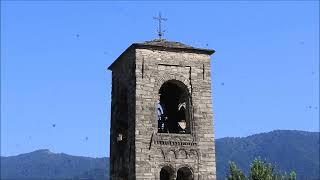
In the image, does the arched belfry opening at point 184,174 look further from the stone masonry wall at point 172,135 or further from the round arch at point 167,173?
the round arch at point 167,173

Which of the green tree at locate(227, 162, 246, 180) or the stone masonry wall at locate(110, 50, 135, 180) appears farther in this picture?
the green tree at locate(227, 162, 246, 180)

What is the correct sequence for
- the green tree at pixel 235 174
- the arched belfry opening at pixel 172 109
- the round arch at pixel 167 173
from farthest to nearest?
the green tree at pixel 235 174
the arched belfry opening at pixel 172 109
the round arch at pixel 167 173

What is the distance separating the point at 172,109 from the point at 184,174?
11.6ft

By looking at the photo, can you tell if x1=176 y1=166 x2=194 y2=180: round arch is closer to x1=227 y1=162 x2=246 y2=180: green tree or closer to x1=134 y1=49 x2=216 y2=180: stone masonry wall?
x1=134 y1=49 x2=216 y2=180: stone masonry wall

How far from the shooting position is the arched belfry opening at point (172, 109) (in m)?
24.0

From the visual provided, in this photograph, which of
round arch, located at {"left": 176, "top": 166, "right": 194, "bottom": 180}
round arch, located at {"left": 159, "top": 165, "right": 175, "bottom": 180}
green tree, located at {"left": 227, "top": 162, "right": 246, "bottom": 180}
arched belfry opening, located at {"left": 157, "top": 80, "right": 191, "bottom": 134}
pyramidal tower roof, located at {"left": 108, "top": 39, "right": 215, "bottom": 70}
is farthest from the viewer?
green tree, located at {"left": 227, "top": 162, "right": 246, "bottom": 180}

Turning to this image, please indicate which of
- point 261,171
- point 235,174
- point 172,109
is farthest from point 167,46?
point 235,174

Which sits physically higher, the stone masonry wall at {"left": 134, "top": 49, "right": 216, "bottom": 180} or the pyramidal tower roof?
the pyramidal tower roof

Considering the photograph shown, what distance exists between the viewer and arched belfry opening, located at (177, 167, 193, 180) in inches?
867

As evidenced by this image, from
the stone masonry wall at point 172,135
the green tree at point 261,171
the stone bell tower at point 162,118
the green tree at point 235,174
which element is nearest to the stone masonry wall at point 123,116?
the stone bell tower at point 162,118

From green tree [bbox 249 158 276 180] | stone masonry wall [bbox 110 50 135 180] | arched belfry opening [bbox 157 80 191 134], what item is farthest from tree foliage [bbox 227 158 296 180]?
stone masonry wall [bbox 110 50 135 180]

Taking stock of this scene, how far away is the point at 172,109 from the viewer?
81.3 ft

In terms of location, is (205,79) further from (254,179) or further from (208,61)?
(254,179)

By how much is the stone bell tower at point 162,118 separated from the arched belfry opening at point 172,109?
0.15ft
